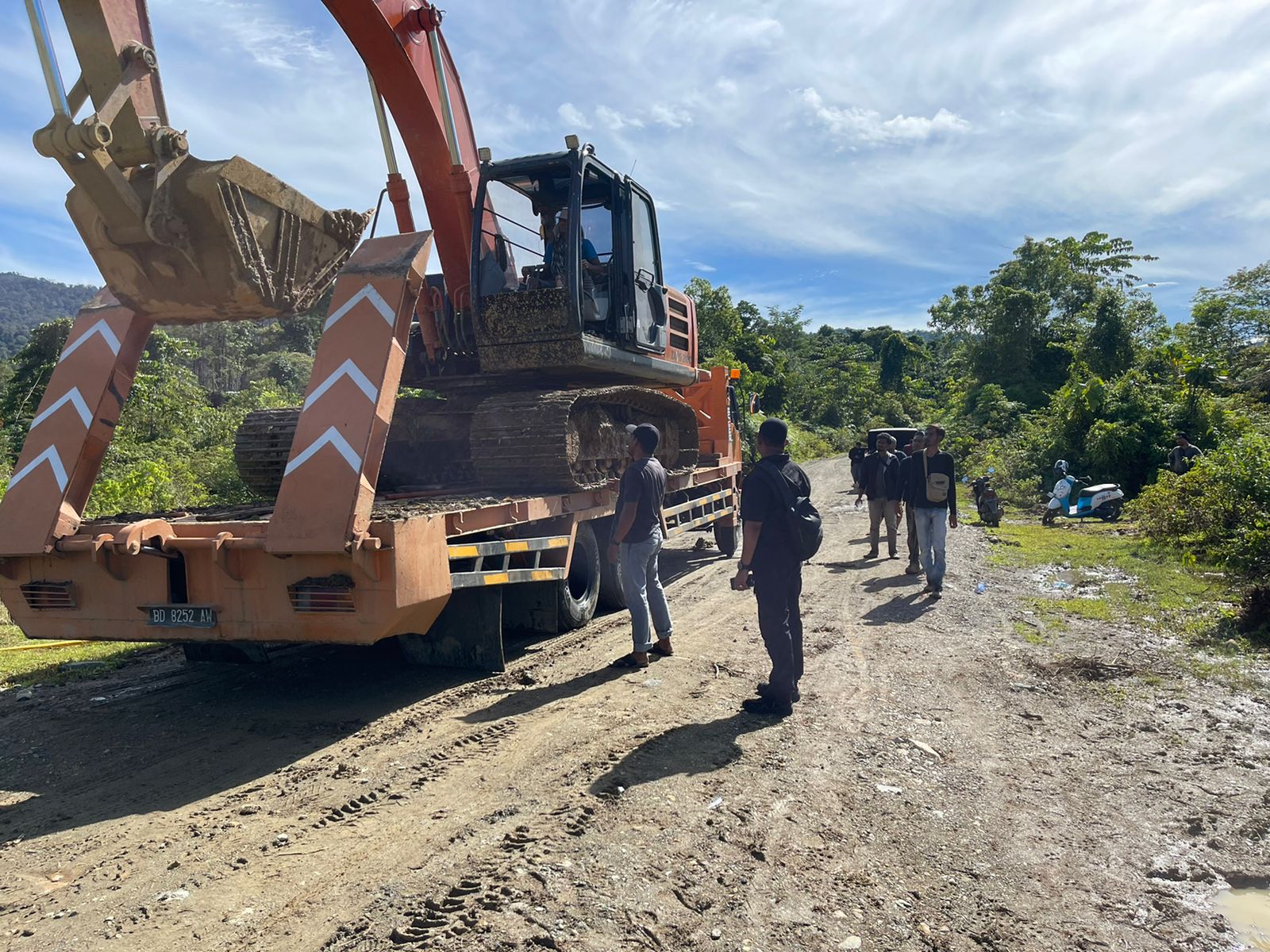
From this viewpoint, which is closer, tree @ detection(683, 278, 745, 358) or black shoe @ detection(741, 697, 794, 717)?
black shoe @ detection(741, 697, 794, 717)

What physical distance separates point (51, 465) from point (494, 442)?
109 inches

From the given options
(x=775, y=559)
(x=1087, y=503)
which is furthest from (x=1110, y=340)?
(x=775, y=559)

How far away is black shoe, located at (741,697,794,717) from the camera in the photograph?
16.0 ft

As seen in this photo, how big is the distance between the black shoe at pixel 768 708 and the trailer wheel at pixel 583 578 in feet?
7.25

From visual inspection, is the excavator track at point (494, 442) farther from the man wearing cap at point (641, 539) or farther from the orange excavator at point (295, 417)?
the man wearing cap at point (641, 539)

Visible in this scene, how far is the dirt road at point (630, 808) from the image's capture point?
2.83m

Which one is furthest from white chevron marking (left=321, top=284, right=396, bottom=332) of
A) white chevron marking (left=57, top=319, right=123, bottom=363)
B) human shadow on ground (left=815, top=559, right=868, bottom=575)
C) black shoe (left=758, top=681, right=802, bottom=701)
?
human shadow on ground (left=815, top=559, right=868, bottom=575)

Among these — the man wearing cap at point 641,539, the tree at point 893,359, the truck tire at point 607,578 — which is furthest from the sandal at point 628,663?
the tree at point 893,359

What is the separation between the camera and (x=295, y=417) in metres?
6.73

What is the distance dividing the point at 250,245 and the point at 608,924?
12.7 feet

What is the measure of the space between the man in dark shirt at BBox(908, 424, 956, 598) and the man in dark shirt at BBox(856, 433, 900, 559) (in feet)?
5.47

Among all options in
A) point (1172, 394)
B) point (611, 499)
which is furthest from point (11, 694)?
point (1172, 394)

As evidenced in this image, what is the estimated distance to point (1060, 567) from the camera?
991 cm

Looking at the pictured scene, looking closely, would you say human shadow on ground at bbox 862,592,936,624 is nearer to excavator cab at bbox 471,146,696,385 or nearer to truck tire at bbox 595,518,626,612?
truck tire at bbox 595,518,626,612
